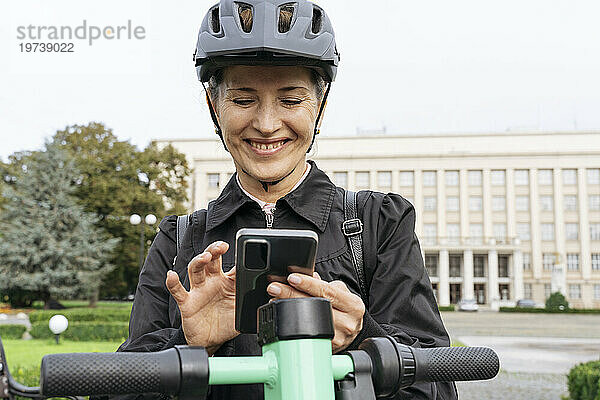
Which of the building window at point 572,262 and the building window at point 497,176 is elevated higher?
the building window at point 497,176

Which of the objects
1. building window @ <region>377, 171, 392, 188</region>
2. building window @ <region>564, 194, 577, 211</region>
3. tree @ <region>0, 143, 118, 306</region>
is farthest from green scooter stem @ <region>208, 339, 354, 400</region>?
building window @ <region>564, 194, 577, 211</region>

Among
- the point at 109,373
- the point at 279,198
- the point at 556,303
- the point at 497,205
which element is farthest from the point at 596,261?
the point at 109,373

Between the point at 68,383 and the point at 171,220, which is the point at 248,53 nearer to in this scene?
the point at 171,220

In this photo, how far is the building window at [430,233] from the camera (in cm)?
6475

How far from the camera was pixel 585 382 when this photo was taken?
7973mm

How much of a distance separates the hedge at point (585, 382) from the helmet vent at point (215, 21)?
7106 millimetres

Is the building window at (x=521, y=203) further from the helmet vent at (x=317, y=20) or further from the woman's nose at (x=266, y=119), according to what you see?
the woman's nose at (x=266, y=119)

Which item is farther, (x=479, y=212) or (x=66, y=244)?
(x=479, y=212)

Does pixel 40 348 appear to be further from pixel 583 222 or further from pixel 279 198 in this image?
pixel 583 222

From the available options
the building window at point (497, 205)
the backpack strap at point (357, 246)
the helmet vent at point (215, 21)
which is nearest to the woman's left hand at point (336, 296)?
the backpack strap at point (357, 246)

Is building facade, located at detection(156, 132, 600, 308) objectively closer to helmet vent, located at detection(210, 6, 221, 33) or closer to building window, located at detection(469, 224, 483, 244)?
building window, located at detection(469, 224, 483, 244)

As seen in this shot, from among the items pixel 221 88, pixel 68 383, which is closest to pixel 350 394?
pixel 68 383

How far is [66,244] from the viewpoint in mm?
32531

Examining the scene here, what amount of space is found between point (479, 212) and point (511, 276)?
278 inches
